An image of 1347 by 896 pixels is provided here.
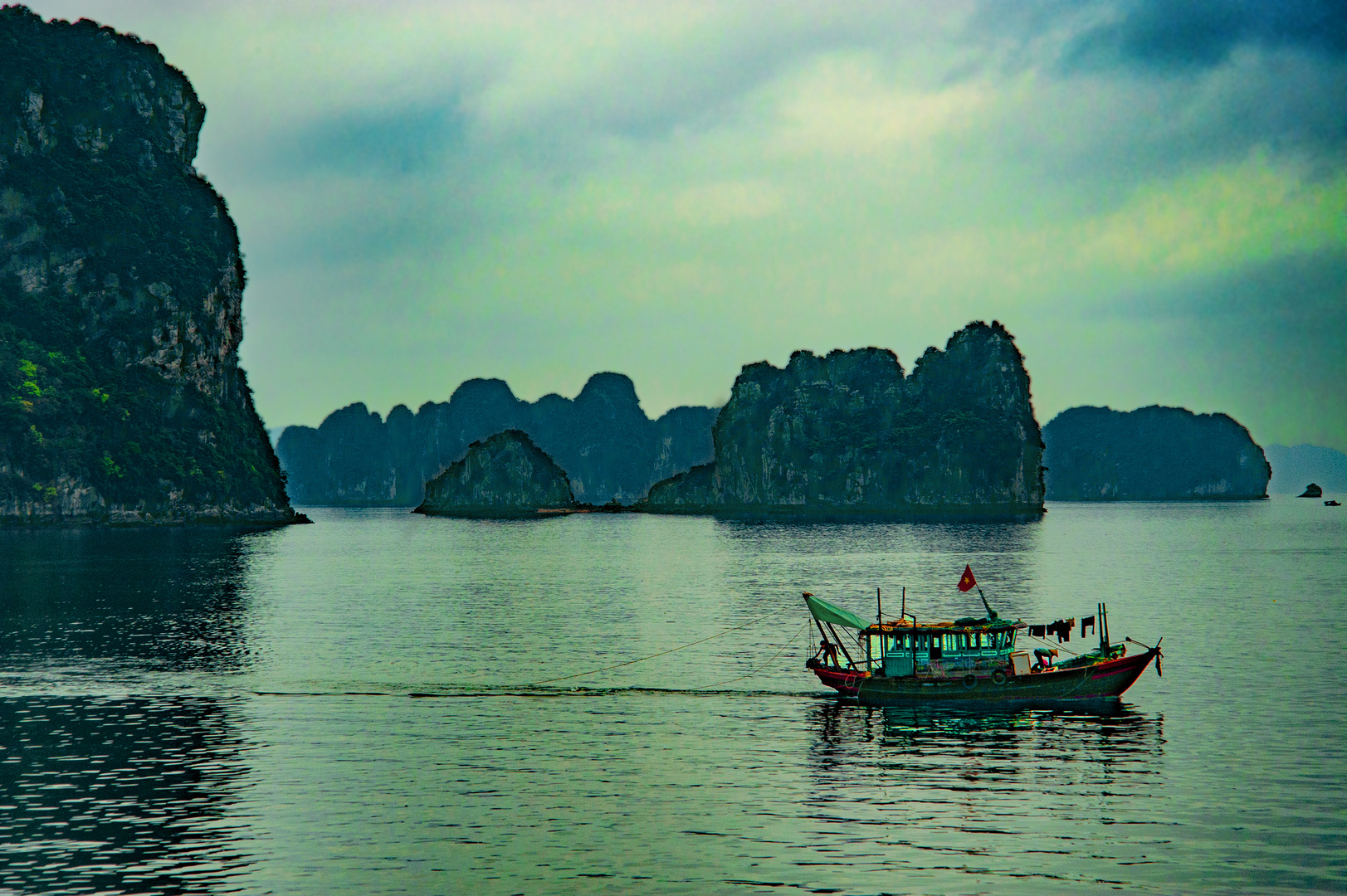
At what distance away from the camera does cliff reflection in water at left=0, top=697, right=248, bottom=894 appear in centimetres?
2505

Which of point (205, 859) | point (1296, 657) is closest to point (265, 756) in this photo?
point (205, 859)

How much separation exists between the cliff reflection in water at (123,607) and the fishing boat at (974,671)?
1272 inches

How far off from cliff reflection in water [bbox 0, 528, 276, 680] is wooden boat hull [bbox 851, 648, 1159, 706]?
33355 mm

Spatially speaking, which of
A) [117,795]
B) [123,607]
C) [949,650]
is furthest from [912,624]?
[123,607]

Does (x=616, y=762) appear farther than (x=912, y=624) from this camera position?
No

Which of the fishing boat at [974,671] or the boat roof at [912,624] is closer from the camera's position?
the fishing boat at [974,671]

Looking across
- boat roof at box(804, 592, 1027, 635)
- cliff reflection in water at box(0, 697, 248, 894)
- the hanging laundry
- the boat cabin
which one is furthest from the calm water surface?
the hanging laundry

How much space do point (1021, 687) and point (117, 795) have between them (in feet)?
109

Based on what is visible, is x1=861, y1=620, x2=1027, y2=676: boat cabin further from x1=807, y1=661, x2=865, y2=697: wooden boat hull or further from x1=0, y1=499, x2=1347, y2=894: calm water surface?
x1=0, y1=499, x2=1347, y2=894: calm water surface

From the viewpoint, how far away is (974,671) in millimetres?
45375

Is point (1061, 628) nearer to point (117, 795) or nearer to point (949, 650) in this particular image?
point (949, 650)

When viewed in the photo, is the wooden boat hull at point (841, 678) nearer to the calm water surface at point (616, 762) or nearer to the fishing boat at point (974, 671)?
the fishing boat at point (974, 671)

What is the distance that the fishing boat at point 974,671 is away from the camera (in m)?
44.9

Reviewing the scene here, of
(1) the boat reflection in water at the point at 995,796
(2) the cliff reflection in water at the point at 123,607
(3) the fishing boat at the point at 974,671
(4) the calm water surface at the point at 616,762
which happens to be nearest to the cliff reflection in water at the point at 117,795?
(4) the calm water surface at the point at 616,762
